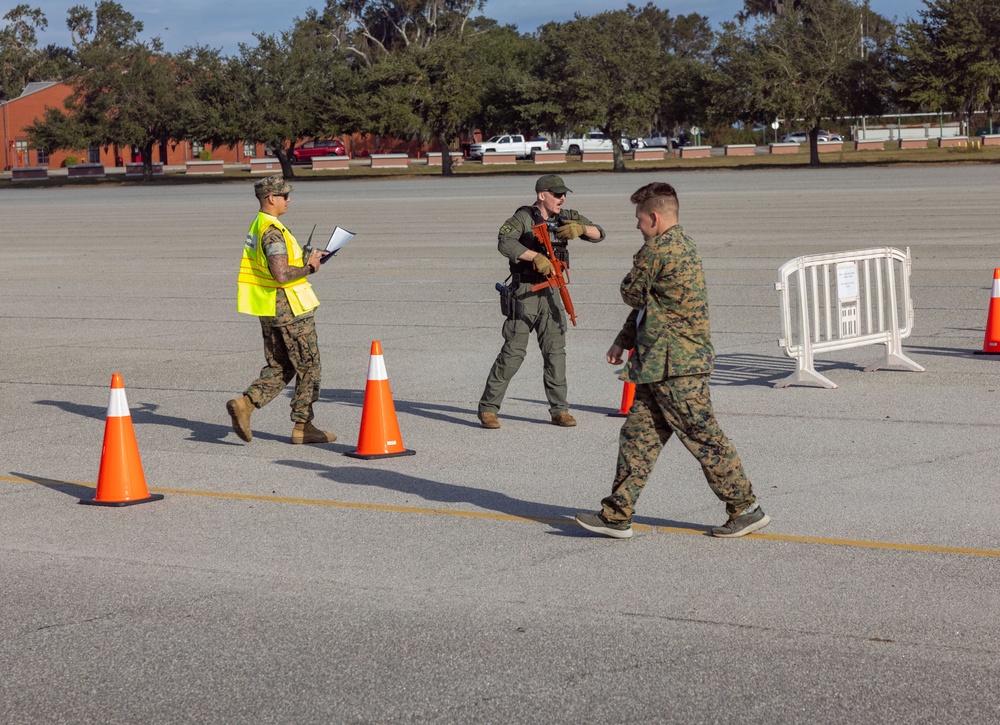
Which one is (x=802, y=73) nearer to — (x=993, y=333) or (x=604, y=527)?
(x=993, y=333)

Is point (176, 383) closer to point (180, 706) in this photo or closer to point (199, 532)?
point (199, 532)

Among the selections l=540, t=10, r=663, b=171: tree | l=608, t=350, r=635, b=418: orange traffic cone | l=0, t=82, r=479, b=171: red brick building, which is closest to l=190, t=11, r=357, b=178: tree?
l=540, t=10, r=663, b=171: tree

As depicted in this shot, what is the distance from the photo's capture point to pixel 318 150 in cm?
9500

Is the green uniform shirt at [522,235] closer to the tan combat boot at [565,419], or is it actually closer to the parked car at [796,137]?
the tan combat boot at [565,419]

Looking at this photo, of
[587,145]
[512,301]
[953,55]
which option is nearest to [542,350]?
[512,301]

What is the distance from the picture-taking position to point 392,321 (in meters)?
16.0

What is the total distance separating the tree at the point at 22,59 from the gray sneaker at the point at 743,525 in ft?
431

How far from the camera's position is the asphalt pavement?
4820 mm

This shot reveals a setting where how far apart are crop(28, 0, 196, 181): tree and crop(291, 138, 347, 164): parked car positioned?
48.9 ft

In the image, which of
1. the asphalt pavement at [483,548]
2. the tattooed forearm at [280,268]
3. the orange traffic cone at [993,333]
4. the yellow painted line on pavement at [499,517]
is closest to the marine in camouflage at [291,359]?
the tattooed forearm at [280,268]

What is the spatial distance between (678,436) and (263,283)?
12.5 ft

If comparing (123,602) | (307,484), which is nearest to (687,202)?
(307,484)

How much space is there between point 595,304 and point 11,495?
33.1 feet

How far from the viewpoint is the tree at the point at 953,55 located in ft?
208
